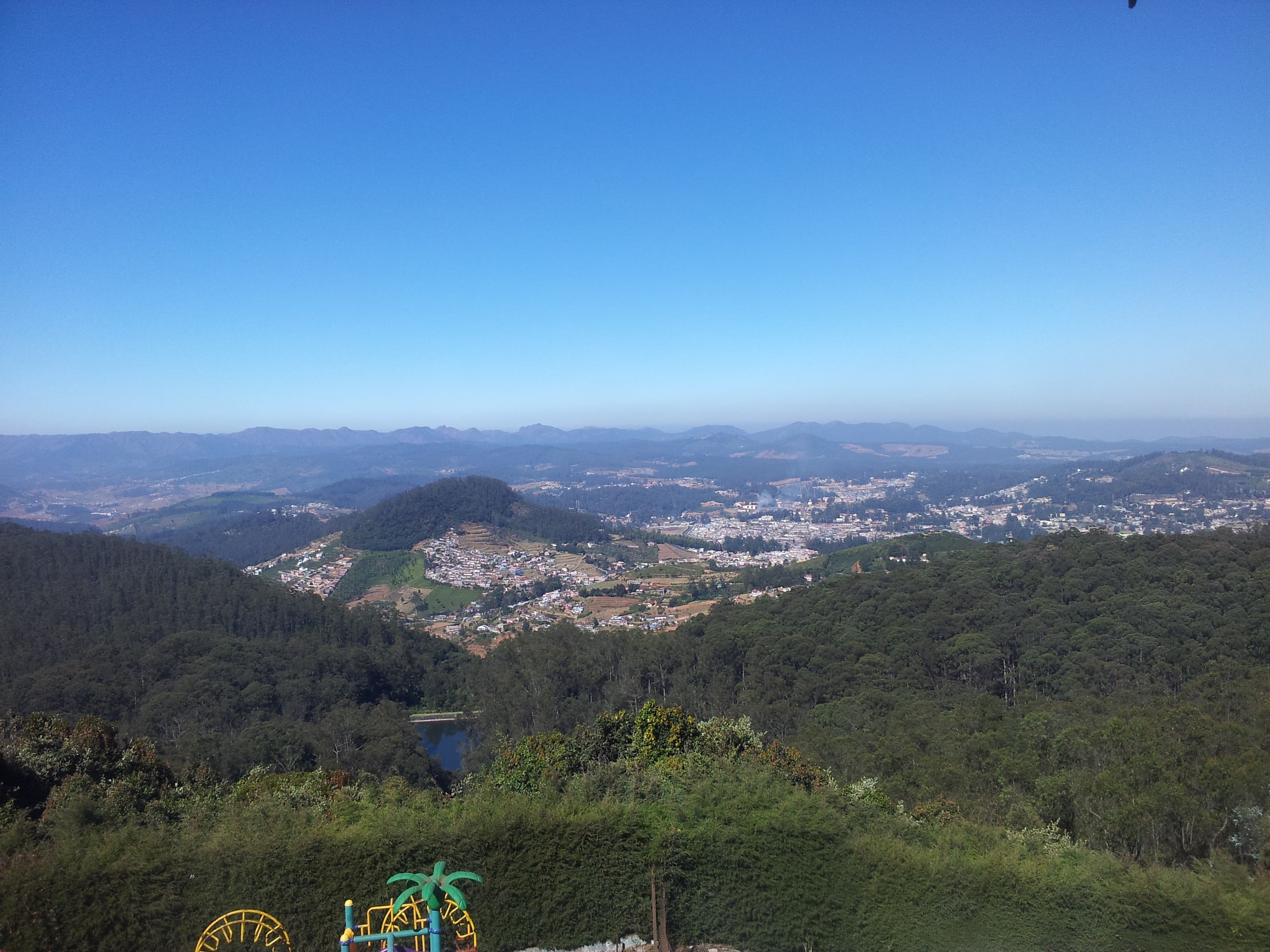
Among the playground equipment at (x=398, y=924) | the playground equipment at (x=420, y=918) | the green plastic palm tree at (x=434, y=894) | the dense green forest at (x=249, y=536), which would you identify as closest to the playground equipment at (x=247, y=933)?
the playground equipment at (x=398, y=924)

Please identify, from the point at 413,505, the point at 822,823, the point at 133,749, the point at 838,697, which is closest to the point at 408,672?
the point at 838,697

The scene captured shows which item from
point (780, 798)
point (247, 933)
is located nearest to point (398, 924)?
point (247, 933)

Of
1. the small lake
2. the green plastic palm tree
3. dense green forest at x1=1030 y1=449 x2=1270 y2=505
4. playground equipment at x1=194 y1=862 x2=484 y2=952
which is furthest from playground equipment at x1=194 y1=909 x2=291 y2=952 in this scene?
dense green forest at x1=1030 y1=449 x2=1270 y2=505

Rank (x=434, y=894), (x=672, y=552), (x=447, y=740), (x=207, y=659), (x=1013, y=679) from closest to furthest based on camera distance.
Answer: (x=434, y=894) < (x=1013, y=679) < (x=207, y=659) < (x=447, y=740) < (x=672, y=552)

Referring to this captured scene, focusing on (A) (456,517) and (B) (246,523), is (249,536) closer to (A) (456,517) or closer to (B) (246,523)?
(B) (246,523)

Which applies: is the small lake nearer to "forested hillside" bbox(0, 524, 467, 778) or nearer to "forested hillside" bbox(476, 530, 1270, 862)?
"forested hillside" bbox(0, 524, 467, 778)

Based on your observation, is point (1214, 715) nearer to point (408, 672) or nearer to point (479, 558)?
point (408, 672)
